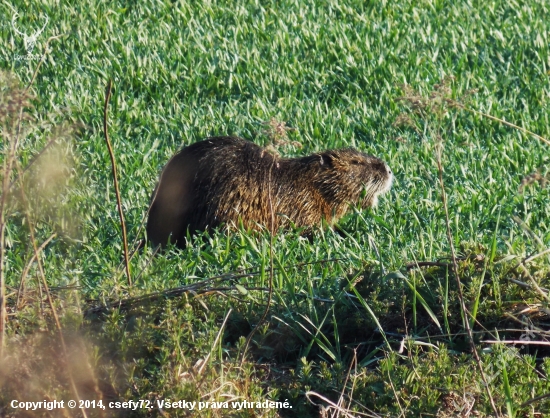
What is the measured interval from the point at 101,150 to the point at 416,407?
3808mm

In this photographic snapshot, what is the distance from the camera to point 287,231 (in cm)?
564

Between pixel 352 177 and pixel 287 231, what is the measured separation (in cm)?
73

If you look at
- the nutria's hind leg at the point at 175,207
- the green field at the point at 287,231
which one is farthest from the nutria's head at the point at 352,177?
the nutria's hind leg at the point at 175,207

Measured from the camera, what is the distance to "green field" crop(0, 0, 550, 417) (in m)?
3.11

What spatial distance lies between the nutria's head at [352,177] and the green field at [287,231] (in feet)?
0.47

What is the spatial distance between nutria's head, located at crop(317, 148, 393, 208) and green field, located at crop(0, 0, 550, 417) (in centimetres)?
14

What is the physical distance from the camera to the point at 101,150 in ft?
20.9

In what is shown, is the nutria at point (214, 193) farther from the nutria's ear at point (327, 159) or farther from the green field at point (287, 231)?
the nutria's ear at point (327, 159)

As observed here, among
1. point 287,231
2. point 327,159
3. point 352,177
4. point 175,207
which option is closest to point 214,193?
point 175,207

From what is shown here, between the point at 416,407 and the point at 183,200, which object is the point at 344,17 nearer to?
the point at 183,200

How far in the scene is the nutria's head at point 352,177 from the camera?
236 inches

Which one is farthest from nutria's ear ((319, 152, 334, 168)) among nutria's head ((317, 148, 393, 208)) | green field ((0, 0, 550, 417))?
green field ((0, 0, 550, 417))

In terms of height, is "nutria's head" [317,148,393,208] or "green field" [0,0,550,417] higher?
"green field" [0,0,550,417]

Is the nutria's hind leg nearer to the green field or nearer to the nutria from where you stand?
the nutria
